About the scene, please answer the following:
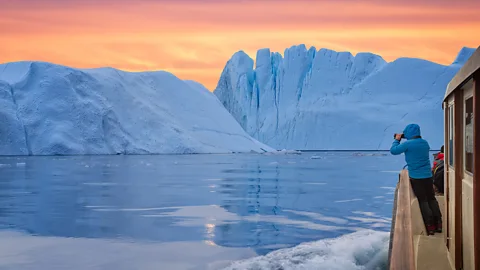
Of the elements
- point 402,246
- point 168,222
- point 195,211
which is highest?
point 402,246

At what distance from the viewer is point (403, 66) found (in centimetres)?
7306

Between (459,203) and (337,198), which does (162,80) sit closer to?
(337,198)

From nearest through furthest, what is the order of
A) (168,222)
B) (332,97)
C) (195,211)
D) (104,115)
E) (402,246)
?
1. (402,246)
2. (168,222)
3. (195,211)
4. (104,115)
5. (332,97)

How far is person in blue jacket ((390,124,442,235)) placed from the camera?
6.20 metres

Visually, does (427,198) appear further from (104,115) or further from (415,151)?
(104,115)

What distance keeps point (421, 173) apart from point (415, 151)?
25 cm

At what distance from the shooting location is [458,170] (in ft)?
14.1

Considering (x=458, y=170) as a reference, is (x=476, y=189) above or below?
below

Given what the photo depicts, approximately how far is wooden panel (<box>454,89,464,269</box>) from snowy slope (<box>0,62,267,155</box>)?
45.5 m

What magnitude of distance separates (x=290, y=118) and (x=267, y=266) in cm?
6119

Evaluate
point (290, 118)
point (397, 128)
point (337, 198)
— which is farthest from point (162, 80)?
point (337, 198)

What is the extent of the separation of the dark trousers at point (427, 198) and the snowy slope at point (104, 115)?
1721 inches

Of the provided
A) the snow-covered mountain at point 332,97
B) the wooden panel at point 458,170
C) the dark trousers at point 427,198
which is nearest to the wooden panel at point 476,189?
the wooden panel at point 458,170

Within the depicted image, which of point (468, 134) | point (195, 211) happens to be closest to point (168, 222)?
point (195, 211)
